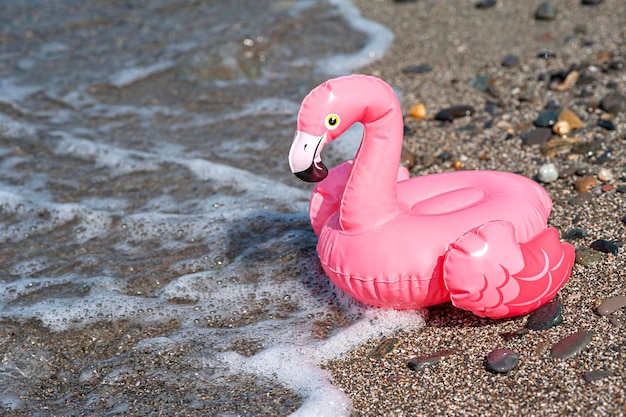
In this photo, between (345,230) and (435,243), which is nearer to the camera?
(435,243)

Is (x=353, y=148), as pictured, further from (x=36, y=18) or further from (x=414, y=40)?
(x=36, y=18)

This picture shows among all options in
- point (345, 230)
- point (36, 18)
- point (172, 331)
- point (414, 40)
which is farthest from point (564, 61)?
point (36, 18)

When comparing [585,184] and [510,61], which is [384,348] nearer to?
[585,184]

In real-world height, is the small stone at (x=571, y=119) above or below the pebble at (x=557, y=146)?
above

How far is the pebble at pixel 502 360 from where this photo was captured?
9.30 feet

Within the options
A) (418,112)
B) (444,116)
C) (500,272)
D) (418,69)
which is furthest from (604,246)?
(418,69)

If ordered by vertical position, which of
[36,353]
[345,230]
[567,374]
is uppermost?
[345,230]

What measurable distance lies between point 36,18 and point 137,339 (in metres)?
5.28

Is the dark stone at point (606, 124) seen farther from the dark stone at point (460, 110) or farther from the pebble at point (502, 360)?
the pebble at point (502, 360)

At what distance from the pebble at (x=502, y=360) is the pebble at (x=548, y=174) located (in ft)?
4.67

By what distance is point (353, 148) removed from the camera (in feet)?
16.5

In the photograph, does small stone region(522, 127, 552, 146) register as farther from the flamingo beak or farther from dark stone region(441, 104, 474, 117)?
the flamingo beak

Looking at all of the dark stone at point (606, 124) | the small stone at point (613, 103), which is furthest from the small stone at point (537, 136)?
the small stone at point (613, 103)

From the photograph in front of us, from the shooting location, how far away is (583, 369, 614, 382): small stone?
2713 millimetres
